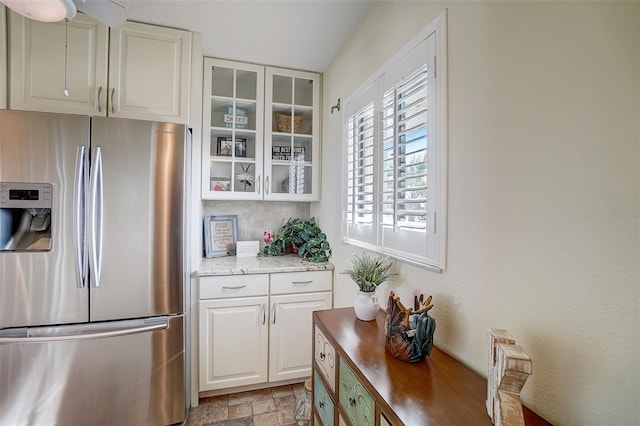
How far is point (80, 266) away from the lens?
1489 millimetres

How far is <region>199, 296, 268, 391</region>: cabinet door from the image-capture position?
197 cm

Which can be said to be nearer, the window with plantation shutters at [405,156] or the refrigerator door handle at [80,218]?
the window with plantation shutters at [405,156]

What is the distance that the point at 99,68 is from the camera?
5.89 feet

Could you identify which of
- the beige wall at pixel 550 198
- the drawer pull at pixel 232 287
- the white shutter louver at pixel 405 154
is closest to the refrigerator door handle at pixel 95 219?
the drawer pull at pixel 232 287

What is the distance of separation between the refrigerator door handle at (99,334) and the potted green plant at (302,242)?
1.03 m

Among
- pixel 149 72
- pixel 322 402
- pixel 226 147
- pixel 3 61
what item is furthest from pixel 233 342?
pixel 3 61

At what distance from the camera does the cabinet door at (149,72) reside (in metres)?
1.83

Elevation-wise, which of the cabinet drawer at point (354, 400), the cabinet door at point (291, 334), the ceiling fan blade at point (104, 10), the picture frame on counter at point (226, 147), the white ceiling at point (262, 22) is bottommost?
the cabinet door at point (291, 334)

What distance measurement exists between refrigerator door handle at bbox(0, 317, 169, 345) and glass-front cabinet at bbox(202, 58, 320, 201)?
1000mm

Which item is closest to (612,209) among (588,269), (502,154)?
(588,269)

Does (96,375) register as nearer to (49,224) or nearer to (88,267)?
(88,267)

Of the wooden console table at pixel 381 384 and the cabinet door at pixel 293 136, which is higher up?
the cabinet door at pixel 293 136

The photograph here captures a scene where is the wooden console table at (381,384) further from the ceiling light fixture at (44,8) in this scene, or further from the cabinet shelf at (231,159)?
the ceiling light fixture at (44,8)

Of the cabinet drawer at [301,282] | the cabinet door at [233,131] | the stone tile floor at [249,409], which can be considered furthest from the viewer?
the cabinet door at [233,131]
